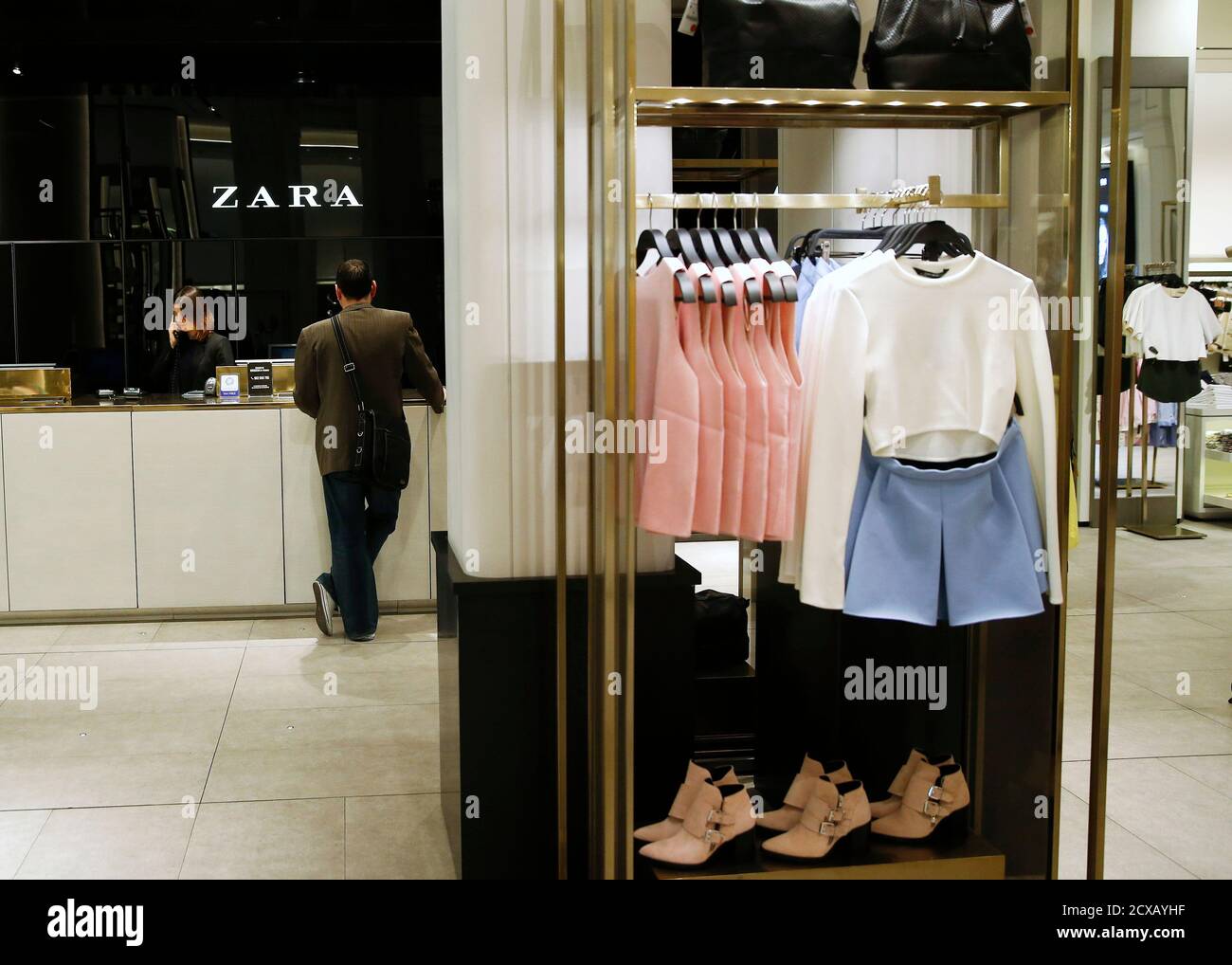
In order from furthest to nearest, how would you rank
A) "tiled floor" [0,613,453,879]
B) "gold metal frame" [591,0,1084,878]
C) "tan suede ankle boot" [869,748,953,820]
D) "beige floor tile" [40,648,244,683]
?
"beige floor tile" [40,648,244,683] → "tiled floor" [0,613,453,879] → "tan suede ankle boot" [869,748,953,820] → "gold metal frame" [591,0,1084,878]

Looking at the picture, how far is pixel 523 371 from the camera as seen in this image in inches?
111

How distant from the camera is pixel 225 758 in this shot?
161 inches

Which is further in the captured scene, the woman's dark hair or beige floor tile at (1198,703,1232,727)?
the woman's dark hair

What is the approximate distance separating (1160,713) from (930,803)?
171 centimetres

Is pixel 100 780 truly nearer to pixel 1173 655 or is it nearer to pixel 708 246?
pixel 708 246

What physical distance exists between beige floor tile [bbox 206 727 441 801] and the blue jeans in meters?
1.39

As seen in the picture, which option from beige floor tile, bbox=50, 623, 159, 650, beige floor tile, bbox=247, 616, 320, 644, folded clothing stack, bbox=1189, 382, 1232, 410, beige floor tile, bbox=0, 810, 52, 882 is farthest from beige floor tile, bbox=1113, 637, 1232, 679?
beige floor tile, bbox=50, 623, 159, 650

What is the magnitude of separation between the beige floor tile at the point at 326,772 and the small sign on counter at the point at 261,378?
2528 mm

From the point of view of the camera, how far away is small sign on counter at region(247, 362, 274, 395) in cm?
622

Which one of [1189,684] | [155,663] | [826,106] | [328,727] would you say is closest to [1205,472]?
[1189,684]

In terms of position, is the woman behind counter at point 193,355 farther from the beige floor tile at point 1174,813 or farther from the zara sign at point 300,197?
the beige floor tile at point 1174,813

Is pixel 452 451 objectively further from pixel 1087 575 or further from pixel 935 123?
pixel 1087 575

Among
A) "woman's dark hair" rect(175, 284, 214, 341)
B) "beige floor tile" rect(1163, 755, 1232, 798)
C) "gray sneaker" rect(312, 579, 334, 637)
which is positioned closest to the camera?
"beige floor tile" rect(1163, 755, 1232, 798)

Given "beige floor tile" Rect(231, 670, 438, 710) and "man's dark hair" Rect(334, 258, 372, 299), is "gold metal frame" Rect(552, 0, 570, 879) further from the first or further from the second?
"man's dark hair" Rect(334, 258, 372, 299)
